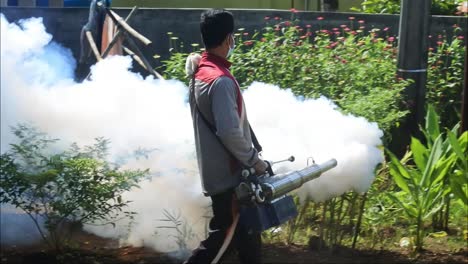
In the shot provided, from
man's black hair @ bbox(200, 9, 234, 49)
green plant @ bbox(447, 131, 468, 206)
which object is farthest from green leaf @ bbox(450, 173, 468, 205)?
man's black hair @ bbox(200, 9, 234, 49)

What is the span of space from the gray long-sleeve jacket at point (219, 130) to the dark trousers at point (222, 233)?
0.29 feet

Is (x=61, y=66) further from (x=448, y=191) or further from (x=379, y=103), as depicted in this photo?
(x=448, y=191)

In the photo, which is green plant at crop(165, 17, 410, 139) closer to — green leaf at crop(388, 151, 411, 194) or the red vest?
green leaf at crop(388, 151, 411, 194)

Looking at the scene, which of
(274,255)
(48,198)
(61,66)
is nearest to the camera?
(48,198)

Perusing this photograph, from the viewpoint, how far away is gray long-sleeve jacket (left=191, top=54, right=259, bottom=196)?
167 inches

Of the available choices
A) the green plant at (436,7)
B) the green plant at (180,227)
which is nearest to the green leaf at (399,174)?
the green plant at (180,227)

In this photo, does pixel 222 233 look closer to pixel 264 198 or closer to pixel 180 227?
pixel 264 198

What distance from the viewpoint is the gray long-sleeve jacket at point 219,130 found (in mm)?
4254

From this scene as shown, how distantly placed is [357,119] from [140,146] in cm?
147

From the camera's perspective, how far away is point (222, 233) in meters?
4.59

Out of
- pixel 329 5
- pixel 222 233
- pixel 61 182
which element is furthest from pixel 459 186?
pixel 329 5

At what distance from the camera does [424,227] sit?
6.18 m

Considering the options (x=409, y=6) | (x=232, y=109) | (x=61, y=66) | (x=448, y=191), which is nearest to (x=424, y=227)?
(x=448, y=191)

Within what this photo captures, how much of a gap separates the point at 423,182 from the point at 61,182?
8.11 ft
